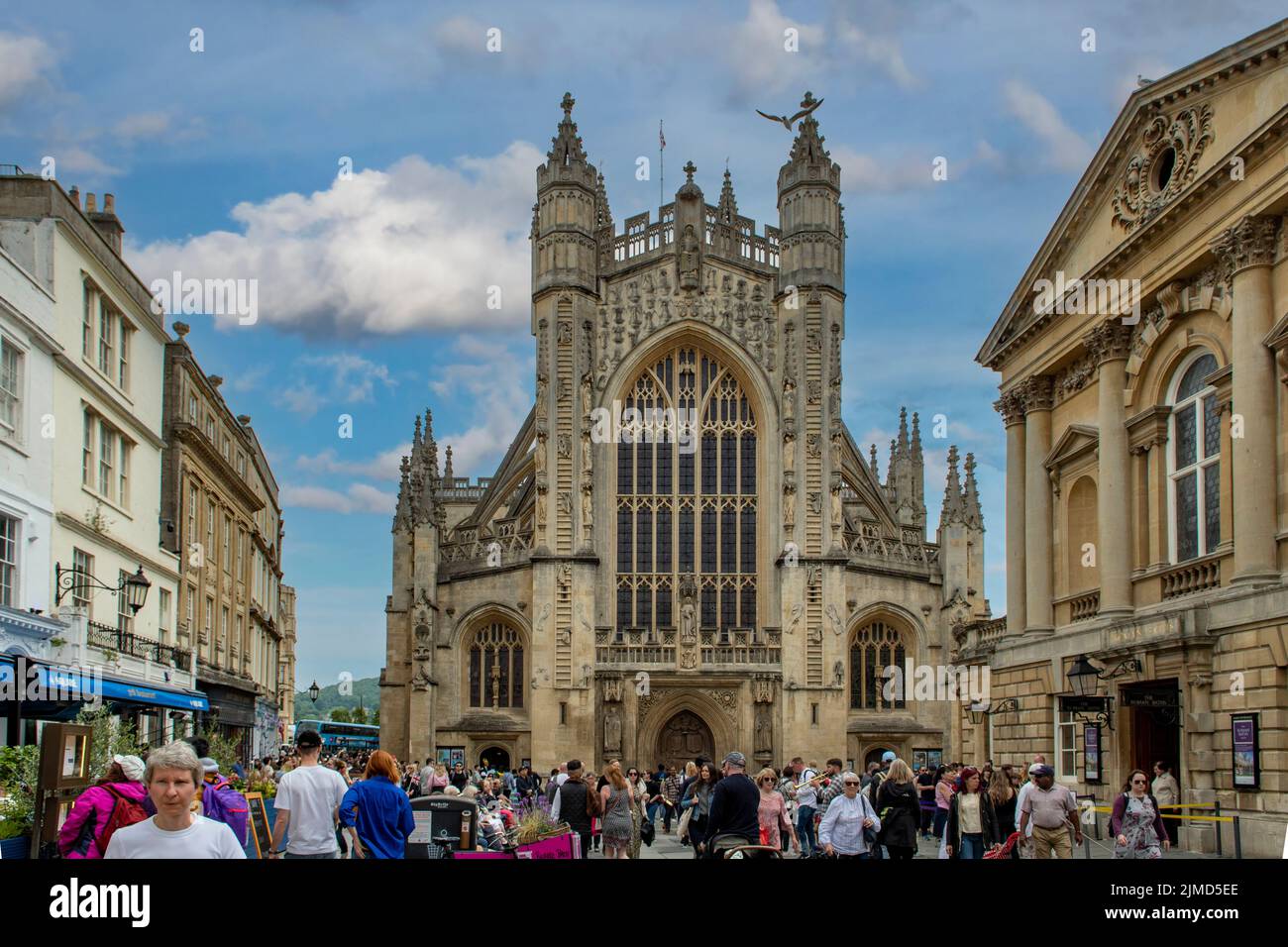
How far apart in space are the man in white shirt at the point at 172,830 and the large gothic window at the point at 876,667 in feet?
136

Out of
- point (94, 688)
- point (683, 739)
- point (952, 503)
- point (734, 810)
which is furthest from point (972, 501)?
point (734, 810)

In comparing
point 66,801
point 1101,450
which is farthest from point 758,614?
point 66,801

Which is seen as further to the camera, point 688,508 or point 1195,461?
point 688,508

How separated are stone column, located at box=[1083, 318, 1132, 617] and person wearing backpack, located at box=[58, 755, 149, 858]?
1766cm

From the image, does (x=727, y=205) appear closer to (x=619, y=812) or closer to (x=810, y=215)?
(x=810, y=215)

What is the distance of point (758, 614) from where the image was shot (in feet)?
152

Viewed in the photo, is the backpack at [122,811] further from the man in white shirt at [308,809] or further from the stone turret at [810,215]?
the stone turret at [810,215]

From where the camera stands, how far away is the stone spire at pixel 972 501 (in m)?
46.9

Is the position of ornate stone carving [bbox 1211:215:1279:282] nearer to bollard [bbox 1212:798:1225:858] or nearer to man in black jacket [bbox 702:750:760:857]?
bollard [bbox 1212:798:1225:858]

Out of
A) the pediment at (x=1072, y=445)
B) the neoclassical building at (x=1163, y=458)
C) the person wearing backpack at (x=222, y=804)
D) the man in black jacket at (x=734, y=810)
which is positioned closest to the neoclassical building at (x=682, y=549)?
the neoclassical building at (x=1163, y=458)

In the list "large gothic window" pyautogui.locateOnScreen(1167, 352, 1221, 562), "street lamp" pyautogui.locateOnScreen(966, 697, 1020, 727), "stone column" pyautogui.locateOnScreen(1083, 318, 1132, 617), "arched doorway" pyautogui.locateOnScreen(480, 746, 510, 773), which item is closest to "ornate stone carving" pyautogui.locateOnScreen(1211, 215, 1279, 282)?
"large gothic window" pyautogui.locateOnScreen(1167, 352, 1221, 562)

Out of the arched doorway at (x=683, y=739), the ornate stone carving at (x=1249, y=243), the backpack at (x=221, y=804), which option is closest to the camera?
the backpack at (x=221, y=804)

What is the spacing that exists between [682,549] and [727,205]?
12646mm

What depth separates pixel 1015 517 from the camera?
2745 centimetres
